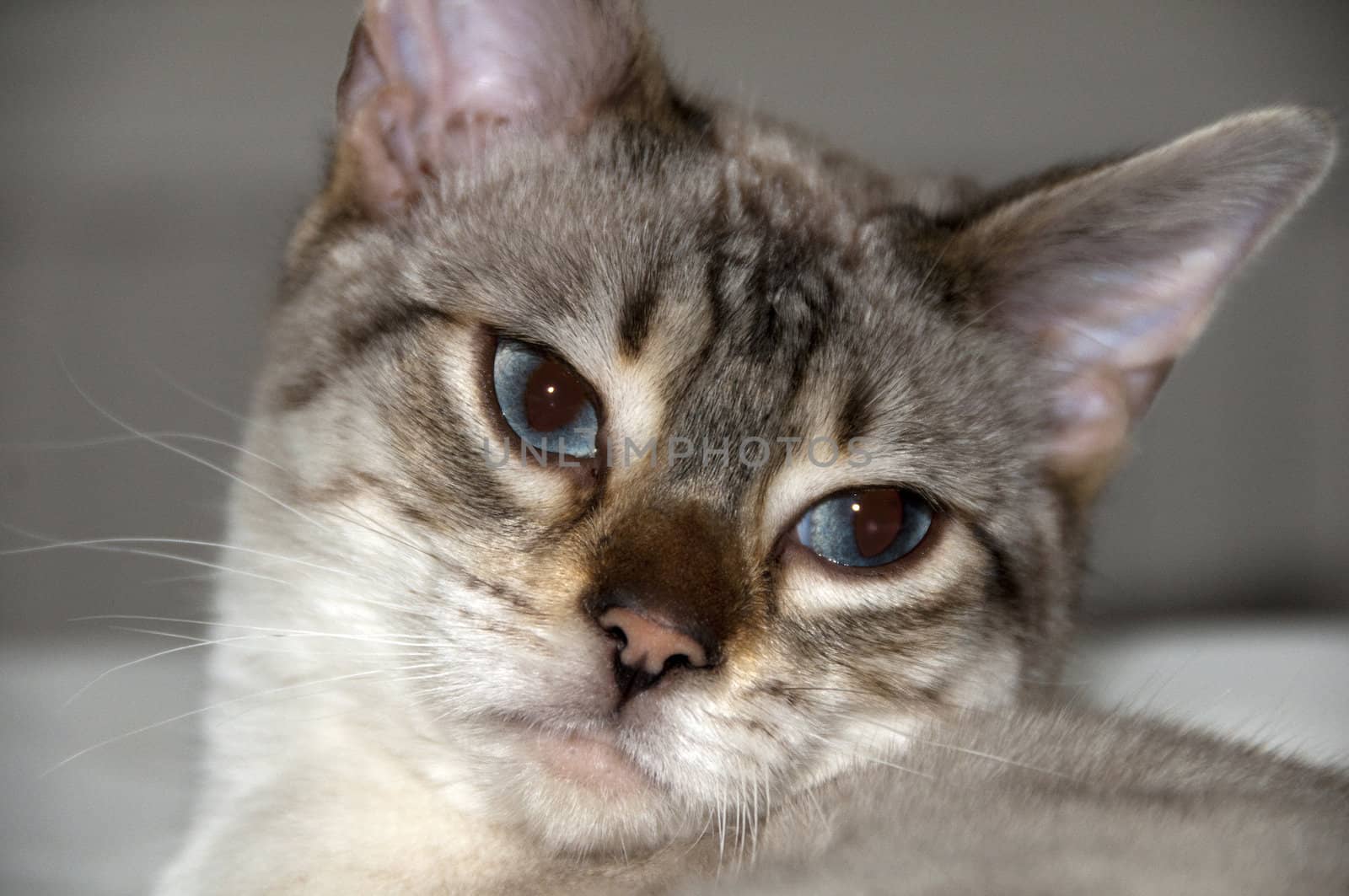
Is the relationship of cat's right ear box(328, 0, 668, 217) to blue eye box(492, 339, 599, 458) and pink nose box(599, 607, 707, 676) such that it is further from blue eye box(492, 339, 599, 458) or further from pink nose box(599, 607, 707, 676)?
pink nose box(599, 607, 707, 676)

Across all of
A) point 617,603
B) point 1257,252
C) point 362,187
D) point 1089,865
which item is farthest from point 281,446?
point 1257,252

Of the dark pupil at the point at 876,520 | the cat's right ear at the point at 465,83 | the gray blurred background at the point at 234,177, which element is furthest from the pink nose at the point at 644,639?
the gray blurred background at the point at 234,177

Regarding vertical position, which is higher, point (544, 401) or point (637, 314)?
point (637, 314)

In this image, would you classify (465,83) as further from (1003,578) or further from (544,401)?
(1003,578)

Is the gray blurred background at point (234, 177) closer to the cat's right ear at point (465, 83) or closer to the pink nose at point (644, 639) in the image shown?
the cat's right ear at point (465, 83)

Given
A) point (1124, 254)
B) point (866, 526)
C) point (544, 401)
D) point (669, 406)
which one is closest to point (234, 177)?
point (544, 401)

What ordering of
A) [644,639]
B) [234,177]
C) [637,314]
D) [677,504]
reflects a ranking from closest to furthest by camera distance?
[644,639] → [677,504] → [637,314] → [234,177]

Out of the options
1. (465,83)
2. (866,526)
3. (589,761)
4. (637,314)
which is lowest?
(589,761)

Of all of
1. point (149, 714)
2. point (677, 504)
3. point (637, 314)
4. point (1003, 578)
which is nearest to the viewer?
point (677, 504)

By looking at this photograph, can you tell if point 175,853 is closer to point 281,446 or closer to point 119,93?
point 281,446
